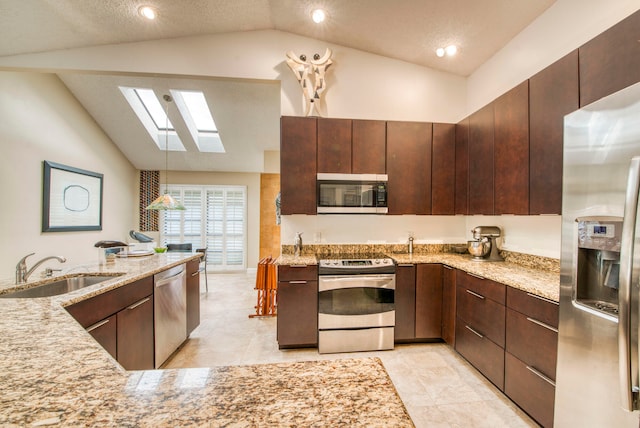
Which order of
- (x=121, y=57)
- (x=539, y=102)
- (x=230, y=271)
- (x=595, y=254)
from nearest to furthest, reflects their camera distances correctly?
(x=595, y=254)
(x=539, y=102)
(x=121, y=57)
(x=230, y=271)

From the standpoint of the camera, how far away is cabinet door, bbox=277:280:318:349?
100 inches

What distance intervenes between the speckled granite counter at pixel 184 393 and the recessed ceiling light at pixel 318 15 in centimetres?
301

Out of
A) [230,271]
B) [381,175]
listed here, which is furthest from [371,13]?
[230,271]

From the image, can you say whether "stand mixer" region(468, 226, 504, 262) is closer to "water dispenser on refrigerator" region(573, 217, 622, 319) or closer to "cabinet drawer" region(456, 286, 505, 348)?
"cabinet drawer" region(456, 286, 505, 348)

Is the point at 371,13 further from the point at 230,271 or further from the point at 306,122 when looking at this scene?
the point at 230,271

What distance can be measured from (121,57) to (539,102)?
12.9ft

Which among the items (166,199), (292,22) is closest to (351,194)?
(292,22)

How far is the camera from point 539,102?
1.94 m

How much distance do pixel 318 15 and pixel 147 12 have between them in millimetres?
1585

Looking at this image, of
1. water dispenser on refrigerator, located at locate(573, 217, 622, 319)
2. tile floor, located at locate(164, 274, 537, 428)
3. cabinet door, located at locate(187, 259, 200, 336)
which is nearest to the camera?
water dispenser on refrigerator, located at locate(573, 217, 622, 319)

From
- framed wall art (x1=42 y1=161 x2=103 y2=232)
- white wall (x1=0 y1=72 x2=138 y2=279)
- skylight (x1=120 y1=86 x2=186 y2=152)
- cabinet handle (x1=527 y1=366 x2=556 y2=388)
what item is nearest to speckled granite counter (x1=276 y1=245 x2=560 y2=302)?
cabinet handle (x1=527 y1=366 x2=556 y2=388)

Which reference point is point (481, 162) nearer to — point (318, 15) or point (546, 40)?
point (546, 40)

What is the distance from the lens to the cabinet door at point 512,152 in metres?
2.06

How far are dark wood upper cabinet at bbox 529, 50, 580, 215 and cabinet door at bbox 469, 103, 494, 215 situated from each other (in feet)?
1.41
